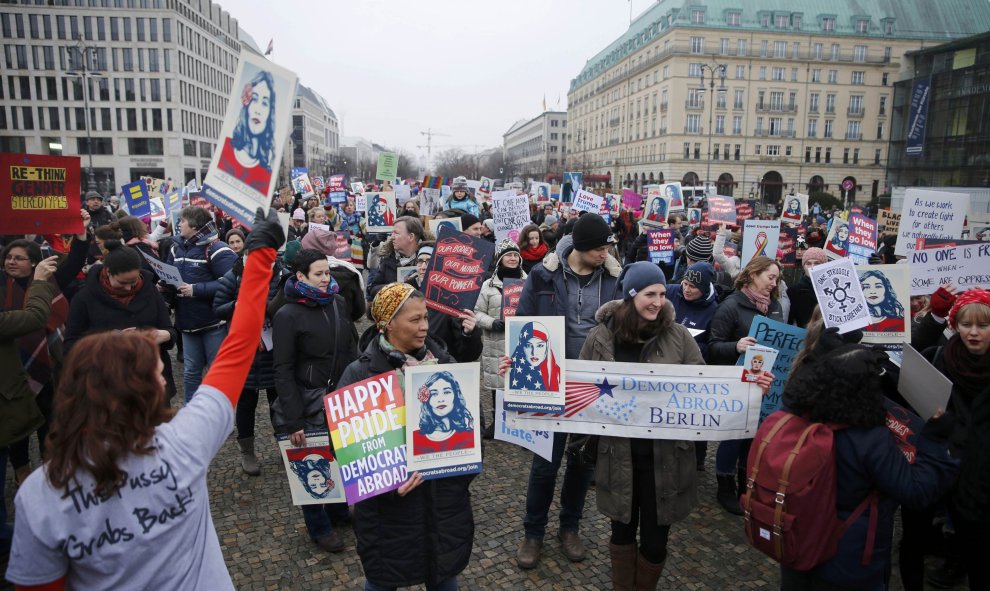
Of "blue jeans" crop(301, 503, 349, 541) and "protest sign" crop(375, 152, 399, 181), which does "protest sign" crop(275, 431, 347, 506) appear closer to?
"blue jeans" crop(301, 503, 349, 541)

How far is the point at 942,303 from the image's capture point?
4.44 m

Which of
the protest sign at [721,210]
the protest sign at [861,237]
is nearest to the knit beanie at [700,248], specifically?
the protest sign at [861,237]

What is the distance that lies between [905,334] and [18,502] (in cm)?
485

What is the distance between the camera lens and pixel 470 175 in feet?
327

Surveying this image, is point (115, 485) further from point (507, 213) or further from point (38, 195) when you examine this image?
point (507, 213)

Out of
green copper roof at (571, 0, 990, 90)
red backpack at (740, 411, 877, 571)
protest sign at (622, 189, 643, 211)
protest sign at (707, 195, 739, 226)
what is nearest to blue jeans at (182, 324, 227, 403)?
red backpack at (740, 411, 877, 571)

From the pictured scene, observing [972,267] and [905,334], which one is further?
[972,267]

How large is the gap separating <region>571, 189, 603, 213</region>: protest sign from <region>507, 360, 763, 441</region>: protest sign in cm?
1042

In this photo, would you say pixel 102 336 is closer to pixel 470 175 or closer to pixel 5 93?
pixel 5 93

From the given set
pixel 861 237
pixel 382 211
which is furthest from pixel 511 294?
pixel 382 211

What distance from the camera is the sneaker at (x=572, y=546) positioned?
169 inches

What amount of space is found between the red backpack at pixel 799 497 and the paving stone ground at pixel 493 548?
5.10 ft

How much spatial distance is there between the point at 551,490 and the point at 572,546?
1.46 ft

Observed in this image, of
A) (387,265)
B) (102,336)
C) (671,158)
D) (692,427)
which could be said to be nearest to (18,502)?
(102,336)
